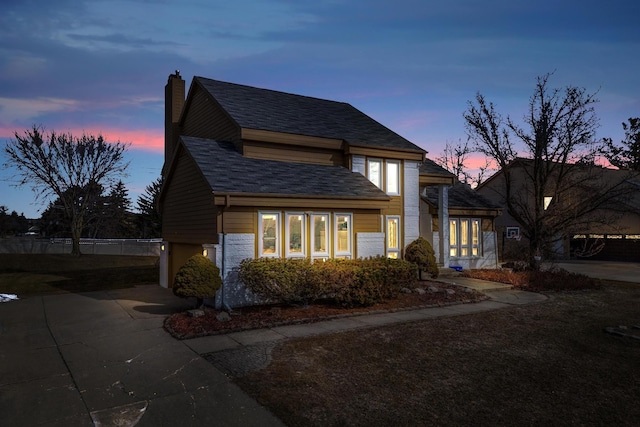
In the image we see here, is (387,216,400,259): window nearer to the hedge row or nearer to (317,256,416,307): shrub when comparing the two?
(317,256,416,307): shrub

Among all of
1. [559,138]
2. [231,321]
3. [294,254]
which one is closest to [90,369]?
[231,321]

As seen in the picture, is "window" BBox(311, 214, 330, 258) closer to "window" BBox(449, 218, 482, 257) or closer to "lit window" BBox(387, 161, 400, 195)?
"lit window" BBox(387, 161, 400, 195)

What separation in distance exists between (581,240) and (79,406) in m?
36.2

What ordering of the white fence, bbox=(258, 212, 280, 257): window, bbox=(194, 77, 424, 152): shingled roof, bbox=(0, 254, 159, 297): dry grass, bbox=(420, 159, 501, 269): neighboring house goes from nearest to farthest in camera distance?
bbox=(258, 212, 280, 257): window
bbox=(194, 77, 424, 152): shingled roof
bbox=(0, 254, 159, 297): dry grass
bbox=(420, 159, 501, 269): neighboring house
the white fence

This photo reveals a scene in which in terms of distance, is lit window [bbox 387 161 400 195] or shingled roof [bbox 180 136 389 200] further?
lit window [bbox 387 161 400 195]

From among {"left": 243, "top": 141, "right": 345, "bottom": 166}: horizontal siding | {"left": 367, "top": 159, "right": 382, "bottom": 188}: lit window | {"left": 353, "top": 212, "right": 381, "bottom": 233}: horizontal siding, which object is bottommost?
{"left": 353, "top": 212, "right": 381, "bottom": 233}: horizontal siding

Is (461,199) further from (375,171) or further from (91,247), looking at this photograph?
(91,247)

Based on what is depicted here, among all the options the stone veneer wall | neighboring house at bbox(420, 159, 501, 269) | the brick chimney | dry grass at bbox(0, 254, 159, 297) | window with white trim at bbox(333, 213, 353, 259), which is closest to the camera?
window with white trim at bbox(333, 213, 353, 259)

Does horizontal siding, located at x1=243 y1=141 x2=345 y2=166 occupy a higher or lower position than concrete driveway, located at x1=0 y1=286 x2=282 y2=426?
higher

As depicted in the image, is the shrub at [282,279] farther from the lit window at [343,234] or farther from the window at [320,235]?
the lit window at [343,234]

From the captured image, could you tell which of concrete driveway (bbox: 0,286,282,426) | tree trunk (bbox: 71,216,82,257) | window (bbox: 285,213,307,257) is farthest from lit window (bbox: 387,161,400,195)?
tree trunk (bbox: 71,216,82,257)

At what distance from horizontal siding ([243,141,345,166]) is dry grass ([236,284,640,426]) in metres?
8.01

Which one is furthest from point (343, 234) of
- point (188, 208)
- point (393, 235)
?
point (188, 208)

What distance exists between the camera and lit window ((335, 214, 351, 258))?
14070mm
